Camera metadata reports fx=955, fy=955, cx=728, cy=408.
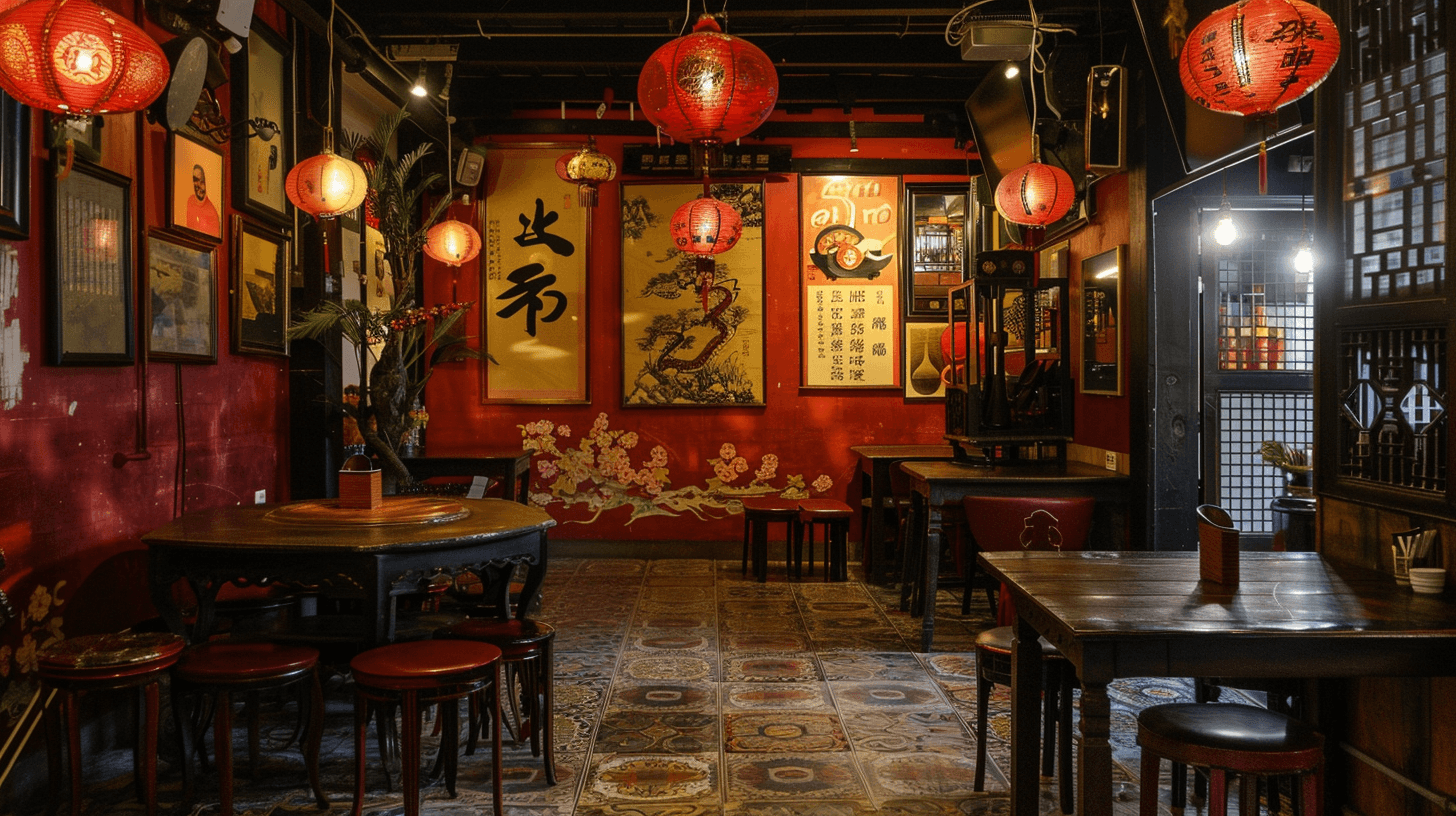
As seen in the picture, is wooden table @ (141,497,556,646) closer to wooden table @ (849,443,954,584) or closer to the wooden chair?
the wooden chair

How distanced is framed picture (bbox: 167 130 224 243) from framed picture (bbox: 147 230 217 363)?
0.19ft

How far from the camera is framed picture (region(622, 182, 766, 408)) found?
25.6 feet

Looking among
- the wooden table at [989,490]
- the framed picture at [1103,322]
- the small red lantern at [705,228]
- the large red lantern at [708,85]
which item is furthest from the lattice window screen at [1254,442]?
the large red lantern at [708,85]

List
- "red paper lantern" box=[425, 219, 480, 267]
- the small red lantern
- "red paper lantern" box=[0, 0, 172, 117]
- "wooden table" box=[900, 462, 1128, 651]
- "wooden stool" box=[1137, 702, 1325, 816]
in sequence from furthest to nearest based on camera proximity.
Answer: "red paper lantern" box=[425, 219, 480, 267], the small red lantern, "wooden table" box=[900, 462, 1128, 651], "red paper lantern" box=[0, 0, 172, 117], "wooden stool" box=[1137, 702, 1325, 816]

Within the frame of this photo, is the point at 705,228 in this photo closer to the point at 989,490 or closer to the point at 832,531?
the point at 832,531

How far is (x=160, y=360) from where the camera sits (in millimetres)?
3885

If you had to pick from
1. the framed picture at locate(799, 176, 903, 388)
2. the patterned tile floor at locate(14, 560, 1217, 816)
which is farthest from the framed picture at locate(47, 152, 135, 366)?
the framed picture at locate(799, 176, 903, 388)

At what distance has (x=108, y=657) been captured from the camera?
9.01 feet

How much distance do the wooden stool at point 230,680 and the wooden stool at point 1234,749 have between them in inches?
95.9

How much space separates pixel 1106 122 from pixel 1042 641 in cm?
314

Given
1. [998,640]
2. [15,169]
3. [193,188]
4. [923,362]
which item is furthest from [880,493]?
[15,169]

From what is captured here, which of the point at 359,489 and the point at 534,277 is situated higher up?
the point at 534,277

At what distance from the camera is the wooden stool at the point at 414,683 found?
9.12ft

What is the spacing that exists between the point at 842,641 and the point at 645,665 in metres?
1.14
